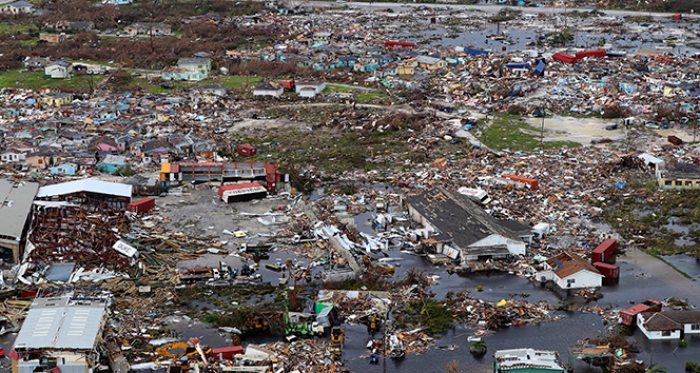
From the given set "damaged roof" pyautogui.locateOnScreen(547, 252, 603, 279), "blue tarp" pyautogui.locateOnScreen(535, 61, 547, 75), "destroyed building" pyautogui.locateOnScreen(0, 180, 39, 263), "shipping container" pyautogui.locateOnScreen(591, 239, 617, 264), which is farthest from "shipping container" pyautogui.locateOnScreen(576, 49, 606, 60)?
"destroyed building" pyautogui.locateOnScreen(0, 180, 39, 263)

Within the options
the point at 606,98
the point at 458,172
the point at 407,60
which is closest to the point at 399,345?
the point at 458,172

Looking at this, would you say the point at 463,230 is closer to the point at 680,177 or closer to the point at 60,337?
the point at 680,177

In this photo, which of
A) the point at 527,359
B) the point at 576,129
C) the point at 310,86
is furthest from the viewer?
the point at 310,86

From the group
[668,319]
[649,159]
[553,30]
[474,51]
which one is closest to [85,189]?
[668,319]

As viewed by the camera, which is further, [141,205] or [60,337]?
[141,205]

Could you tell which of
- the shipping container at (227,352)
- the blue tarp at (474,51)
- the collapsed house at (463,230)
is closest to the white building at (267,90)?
the blue tarp at (474,51)

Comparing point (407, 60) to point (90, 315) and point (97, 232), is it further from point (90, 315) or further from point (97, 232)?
point (90, 315)
